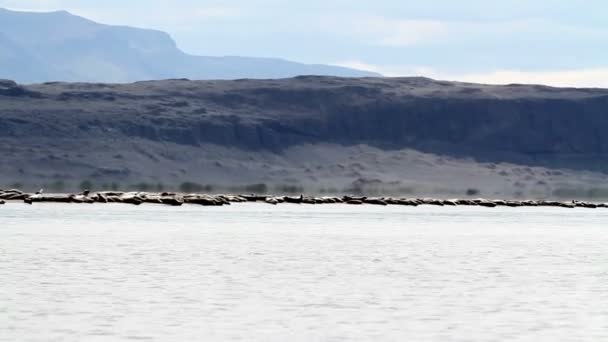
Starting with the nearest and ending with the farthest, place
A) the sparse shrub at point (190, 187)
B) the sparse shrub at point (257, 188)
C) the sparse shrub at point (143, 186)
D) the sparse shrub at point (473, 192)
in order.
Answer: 1. the sparse shrub at point (190, 187)
2. the sparse shrub at point (143, 186)
3. the sparse shrub at point (257, 188)
4. the sparse shrub at point (473, 192)

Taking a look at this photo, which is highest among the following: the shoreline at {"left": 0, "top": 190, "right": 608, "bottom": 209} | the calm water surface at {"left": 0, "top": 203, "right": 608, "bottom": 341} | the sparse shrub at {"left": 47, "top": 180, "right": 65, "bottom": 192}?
the sparse shrub at {"left": 47, "top": 180, "right": 65, "bottom": 192}

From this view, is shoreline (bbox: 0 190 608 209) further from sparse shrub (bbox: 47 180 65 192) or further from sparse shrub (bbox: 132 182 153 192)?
sparse shrub (bbox: 132 182 153 192)

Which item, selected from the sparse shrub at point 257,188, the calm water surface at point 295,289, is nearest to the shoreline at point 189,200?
the calm water surface at point 295,289

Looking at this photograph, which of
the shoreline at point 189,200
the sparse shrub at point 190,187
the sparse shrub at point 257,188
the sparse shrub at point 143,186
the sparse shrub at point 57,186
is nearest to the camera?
the shoreline at point 189,200

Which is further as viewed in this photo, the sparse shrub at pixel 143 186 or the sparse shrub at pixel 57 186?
the sparse shrub at pixel 143 186

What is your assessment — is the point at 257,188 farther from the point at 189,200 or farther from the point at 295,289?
the point at 295,289

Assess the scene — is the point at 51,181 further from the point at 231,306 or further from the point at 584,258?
the point at 231,306

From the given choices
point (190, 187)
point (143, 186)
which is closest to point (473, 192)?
point (190, 187)

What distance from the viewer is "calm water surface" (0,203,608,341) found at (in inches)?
769

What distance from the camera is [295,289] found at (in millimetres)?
25172

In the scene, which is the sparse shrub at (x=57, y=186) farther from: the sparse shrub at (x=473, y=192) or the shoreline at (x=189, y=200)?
the sparse shrub at (x=473, y=192)

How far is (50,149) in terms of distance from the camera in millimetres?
197250

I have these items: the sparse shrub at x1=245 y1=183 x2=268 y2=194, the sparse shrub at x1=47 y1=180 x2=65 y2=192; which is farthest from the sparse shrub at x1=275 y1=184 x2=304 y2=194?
the sparse shrub at x1=47 y1=180 x2=65 y2=192

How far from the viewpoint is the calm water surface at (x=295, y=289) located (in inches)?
769
